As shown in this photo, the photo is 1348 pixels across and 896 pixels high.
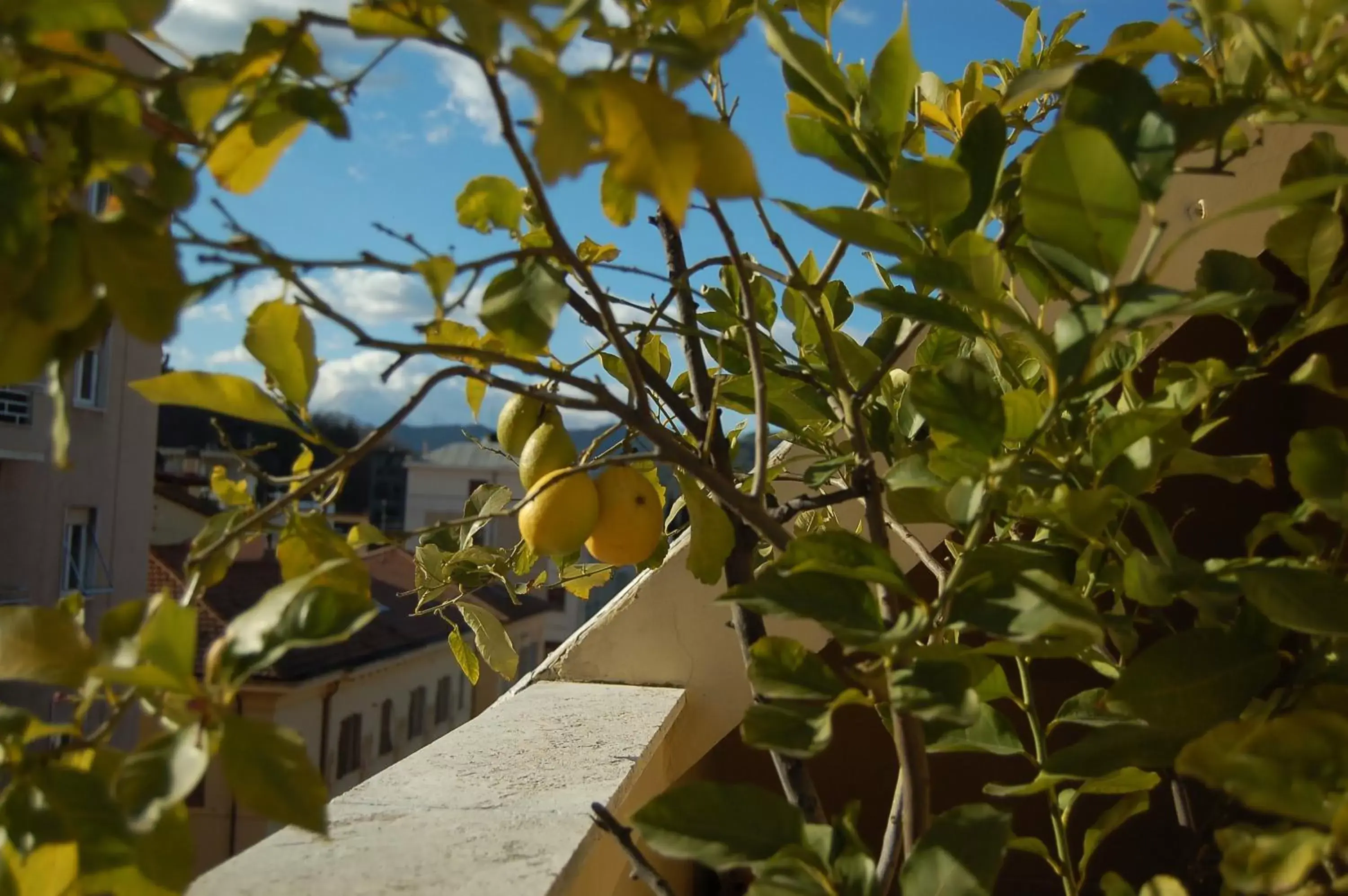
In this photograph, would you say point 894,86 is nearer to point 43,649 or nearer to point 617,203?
point 617,203

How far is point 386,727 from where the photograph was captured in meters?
10.9

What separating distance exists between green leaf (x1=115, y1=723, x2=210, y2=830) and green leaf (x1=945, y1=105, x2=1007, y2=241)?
1.20 ft

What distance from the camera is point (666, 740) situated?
107cm

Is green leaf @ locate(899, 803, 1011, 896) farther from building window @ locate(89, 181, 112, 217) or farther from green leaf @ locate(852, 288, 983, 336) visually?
building window @ locate(89, 181, 112, 217)

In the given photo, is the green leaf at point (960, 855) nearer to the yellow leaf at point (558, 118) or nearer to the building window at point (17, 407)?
the yellow leaf at point (558, 118)

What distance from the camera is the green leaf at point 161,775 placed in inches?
12.3

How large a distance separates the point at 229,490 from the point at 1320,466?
20.1 inches

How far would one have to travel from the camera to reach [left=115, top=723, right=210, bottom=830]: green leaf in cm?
31

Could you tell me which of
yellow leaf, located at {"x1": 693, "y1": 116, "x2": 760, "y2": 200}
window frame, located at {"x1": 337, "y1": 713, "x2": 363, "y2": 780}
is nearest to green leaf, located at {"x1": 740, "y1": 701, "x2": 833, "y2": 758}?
yellow leaf, located at {"x1": 693, "y1": 116, "x2": 760, "y2": 200}

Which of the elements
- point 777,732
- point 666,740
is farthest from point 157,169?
point 666,740

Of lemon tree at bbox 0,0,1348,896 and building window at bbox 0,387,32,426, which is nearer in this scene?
lemon tree at bbox 0,0,1348,896

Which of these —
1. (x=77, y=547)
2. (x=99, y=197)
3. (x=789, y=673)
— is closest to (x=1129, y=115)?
(x=789, y=673)

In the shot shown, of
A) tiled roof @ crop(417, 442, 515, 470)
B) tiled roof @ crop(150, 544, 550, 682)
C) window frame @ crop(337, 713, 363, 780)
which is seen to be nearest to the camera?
tiled roof @ crop(150, 544, 550, 682)

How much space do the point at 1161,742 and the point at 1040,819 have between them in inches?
34.9
